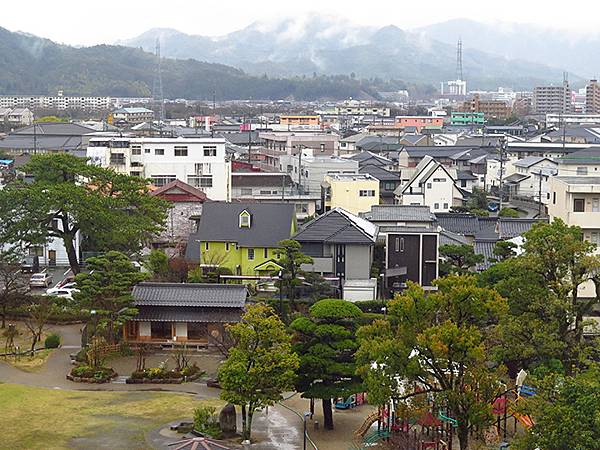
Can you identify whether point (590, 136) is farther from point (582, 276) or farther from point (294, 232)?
point (582, 276)

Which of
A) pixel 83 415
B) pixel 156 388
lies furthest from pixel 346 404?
pixel 83 415

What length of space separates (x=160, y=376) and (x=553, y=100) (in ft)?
340

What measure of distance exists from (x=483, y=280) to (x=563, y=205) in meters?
4.16

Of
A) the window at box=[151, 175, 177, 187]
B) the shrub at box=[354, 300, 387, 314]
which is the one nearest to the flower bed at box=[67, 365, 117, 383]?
the shrub at box=[354, 300, 387, 314]

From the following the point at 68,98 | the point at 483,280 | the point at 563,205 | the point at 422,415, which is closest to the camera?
the point at 422,415

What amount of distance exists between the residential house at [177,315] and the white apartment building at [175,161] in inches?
602

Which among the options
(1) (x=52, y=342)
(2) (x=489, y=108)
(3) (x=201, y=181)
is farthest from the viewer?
(2) (x=489, y=108)

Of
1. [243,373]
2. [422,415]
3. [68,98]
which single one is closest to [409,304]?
[422,415]

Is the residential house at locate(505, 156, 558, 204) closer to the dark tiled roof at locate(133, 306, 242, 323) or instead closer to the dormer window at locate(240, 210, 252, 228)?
the dormer window at locate(240, 210, 252, 228)

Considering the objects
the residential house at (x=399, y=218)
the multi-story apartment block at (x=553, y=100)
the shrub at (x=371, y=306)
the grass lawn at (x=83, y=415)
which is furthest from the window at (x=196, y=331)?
the multi-story apartment block at (x=553, y=100)

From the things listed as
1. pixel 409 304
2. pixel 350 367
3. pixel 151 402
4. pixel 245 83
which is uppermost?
pixel 245 83

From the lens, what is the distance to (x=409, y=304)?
12.1m

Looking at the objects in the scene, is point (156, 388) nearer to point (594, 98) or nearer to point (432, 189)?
point (432, 189)

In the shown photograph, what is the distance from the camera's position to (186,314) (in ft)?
60.3
